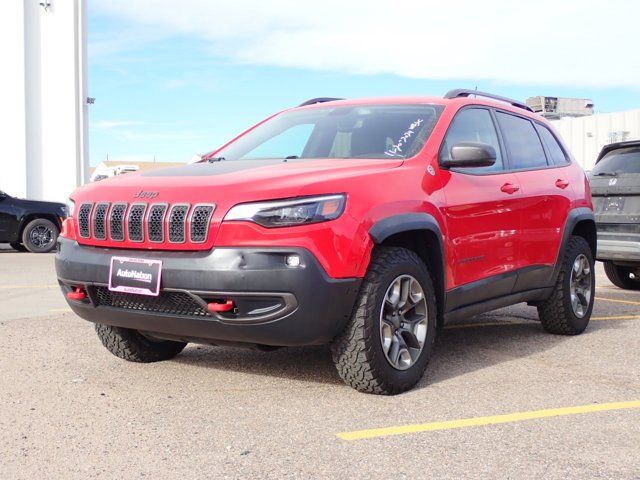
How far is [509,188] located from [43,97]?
20.1 metres

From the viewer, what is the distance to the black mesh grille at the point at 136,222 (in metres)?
4.39

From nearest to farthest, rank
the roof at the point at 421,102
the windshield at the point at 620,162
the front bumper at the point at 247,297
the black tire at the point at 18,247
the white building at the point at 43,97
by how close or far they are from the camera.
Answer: the front bumper at the point at 247,297
the roof at the point at 421,102
the windshield at the point at 620,162
the black tire at the point at 18,247
the white building at the point at 43,97

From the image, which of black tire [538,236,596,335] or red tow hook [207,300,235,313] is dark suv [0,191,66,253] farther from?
red tow hook [207,300,235,313]

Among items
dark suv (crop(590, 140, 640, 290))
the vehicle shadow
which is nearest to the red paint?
the vehicle shadow

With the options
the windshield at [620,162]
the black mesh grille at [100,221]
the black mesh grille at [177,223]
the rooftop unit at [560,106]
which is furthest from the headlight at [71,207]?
the rooftop unit at [560,106]

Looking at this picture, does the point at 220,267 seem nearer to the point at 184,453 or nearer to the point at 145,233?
the point at 145,233

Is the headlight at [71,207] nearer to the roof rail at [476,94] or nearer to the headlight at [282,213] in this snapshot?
the headlight at [282,213]

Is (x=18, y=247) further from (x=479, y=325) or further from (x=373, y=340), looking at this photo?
(x=373, y=340)

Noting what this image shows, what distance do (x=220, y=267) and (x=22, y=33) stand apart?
68.0 feet

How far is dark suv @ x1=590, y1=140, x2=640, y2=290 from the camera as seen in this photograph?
8461mm

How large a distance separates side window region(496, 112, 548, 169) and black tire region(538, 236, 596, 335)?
2.50 feet

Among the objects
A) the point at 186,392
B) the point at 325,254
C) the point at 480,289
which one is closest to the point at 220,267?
the point at 325,254

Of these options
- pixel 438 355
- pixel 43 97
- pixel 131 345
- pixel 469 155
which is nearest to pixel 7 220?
pixel 43 97

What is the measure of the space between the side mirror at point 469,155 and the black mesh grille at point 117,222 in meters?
1.93
